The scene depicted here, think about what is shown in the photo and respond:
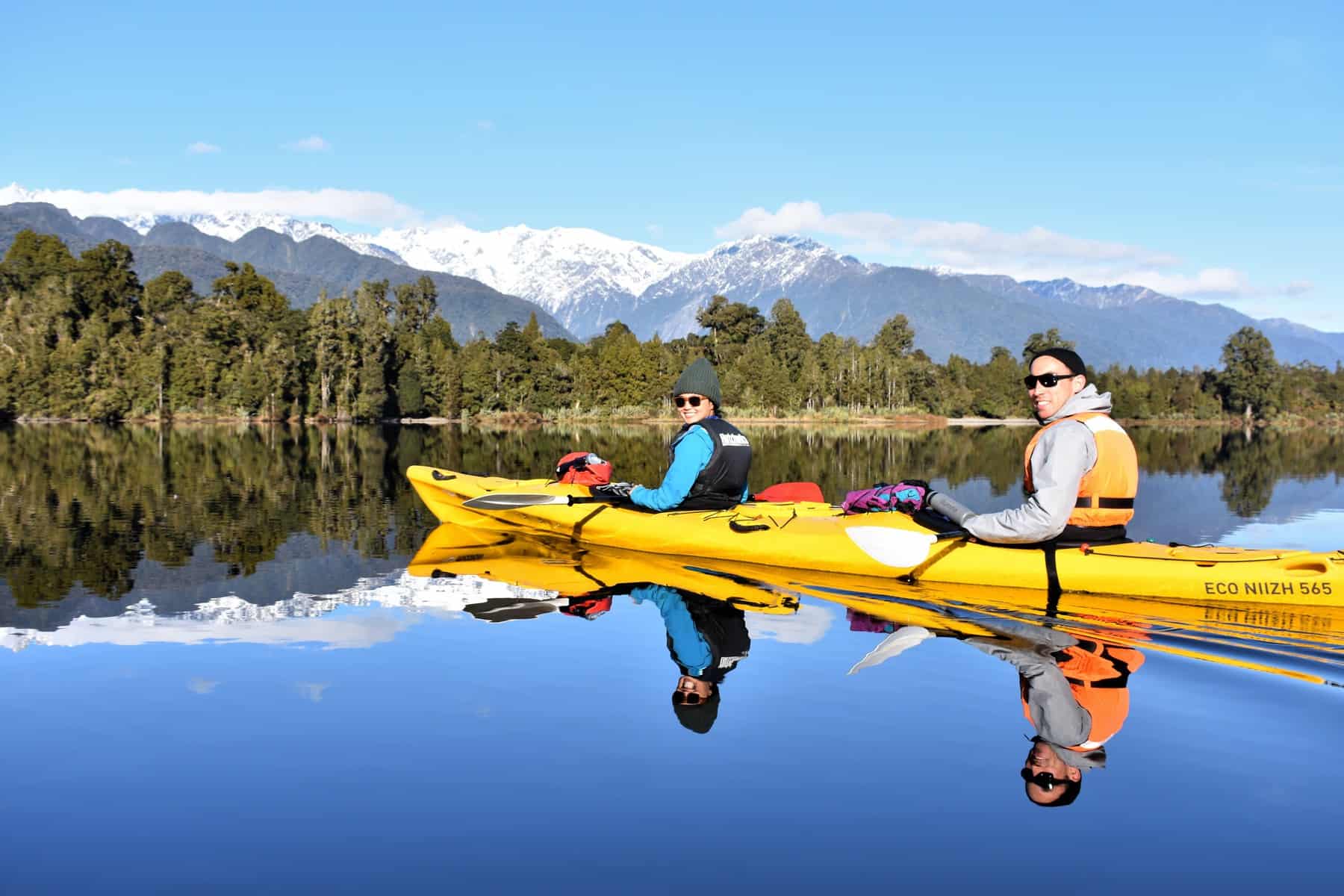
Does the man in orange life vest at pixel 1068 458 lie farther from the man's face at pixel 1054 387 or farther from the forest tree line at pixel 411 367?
the forest tree line at pixel 411 367

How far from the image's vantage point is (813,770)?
15.9ft

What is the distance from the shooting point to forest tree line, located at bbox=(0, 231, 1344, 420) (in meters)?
66.6

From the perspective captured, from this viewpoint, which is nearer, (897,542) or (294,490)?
(897,542)

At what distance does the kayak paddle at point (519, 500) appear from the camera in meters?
12.1

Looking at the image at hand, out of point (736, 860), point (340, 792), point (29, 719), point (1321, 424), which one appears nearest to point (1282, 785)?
point (736, 860)

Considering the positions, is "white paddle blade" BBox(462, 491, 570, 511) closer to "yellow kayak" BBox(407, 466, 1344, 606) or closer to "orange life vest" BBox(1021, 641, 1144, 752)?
"yellow kayak" BBox(407, 466, 1344, 606)

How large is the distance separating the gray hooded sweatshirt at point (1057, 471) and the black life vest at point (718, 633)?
8.22 feet

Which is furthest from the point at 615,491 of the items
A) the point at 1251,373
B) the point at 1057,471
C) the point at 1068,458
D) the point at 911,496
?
the point at 1251,373

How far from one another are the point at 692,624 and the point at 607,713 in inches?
87.6

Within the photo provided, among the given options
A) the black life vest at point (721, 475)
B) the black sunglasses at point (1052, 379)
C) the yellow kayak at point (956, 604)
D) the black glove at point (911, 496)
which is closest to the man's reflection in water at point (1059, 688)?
the yellow kayak at point (956, 604)

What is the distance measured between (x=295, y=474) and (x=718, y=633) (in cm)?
1782

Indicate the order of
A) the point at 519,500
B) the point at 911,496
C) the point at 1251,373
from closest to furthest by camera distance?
the point at 911,496 → the point at 519,500 → the point at 1251,373

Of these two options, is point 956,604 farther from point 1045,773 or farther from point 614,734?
point 614,734

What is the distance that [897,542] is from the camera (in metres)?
9.17
